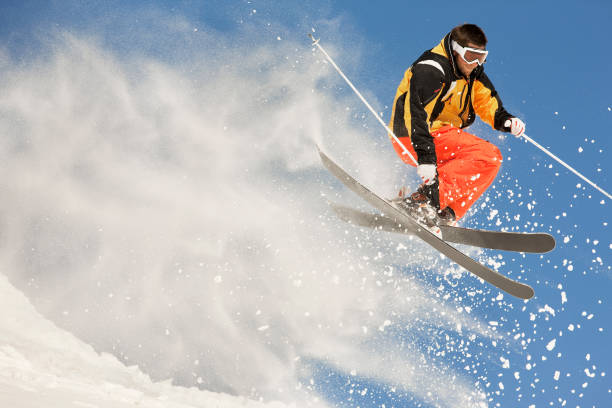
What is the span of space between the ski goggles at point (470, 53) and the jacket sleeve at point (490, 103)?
1.33 ft

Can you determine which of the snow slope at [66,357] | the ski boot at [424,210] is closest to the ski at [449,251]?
the ski boot at [424,210]

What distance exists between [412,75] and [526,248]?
169cm

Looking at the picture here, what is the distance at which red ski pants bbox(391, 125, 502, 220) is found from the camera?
158 inches

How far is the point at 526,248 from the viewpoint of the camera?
416 cm

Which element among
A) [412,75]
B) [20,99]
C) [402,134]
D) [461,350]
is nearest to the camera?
[412,75]

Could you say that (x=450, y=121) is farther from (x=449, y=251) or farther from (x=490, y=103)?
(x=449, y=251)

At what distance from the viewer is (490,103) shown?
4.29 m

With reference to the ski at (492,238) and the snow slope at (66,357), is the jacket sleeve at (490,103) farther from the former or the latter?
the snow slope at (66,357)

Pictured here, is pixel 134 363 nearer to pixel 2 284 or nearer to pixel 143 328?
pixel 143 328

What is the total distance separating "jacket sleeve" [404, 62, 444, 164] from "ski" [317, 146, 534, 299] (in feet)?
1.66

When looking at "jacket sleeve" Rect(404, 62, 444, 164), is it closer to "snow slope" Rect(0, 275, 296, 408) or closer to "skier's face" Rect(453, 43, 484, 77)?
"skier's face" Rect(453, 43, 484, 77)

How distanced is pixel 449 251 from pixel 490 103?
4.26 feet

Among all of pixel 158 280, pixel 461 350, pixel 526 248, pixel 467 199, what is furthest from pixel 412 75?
pixel 158 280

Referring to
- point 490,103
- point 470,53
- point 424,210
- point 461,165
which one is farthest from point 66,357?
point 470,53
